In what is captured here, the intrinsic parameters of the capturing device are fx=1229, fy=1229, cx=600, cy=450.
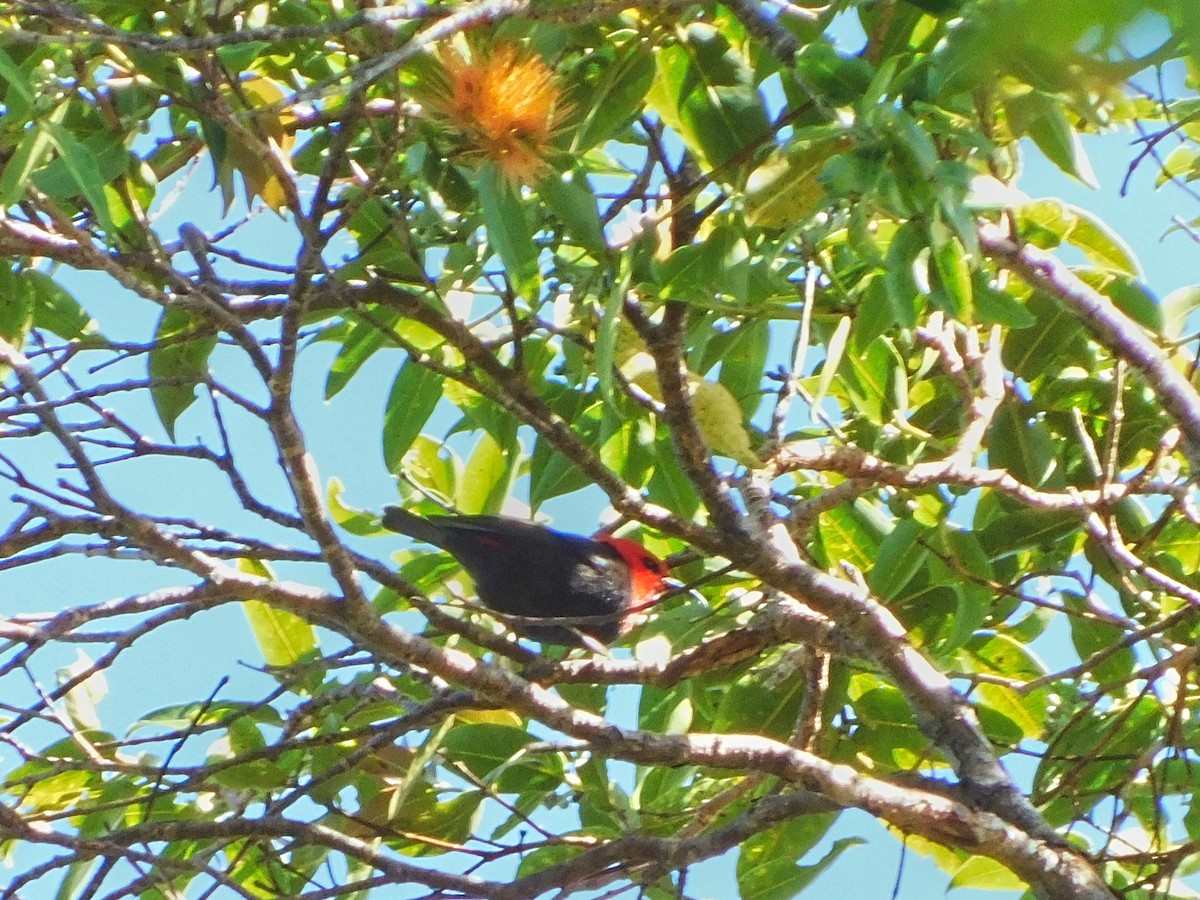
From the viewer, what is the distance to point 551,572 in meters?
4.58

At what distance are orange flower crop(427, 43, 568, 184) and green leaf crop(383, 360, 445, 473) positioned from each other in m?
0.90

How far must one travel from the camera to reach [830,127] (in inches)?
68.1

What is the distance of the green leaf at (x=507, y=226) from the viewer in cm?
199

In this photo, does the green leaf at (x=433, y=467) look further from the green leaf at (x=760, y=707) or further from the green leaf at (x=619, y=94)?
the green leaf at (x=619, y=94)

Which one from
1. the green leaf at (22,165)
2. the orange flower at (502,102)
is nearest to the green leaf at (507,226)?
the orange flower at (502,102)

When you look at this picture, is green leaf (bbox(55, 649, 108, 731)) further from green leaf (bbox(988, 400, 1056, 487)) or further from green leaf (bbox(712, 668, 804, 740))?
green leaf (bbox(988, 400, 1056, 487))

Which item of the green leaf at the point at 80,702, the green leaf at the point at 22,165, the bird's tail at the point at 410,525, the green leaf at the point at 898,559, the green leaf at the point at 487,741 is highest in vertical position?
the bird's tail at the point at 410,525

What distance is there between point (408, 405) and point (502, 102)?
42.3 inches

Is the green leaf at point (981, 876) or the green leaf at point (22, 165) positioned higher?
the green leaf at point (22, 165)

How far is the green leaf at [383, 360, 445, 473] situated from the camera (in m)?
2.89

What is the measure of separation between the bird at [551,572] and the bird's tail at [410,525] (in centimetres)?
4

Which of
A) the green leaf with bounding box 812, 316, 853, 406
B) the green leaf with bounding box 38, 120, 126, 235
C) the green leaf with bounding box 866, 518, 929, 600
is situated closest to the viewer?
the green leaf with bounding box 38, 120, 126, 235

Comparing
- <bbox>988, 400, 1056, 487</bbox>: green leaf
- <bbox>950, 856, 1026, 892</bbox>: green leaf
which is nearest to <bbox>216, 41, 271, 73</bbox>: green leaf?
<bbox>988, 400, 1056, 487</bbox>: green leaf

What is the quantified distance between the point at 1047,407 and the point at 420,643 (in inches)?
63.3
